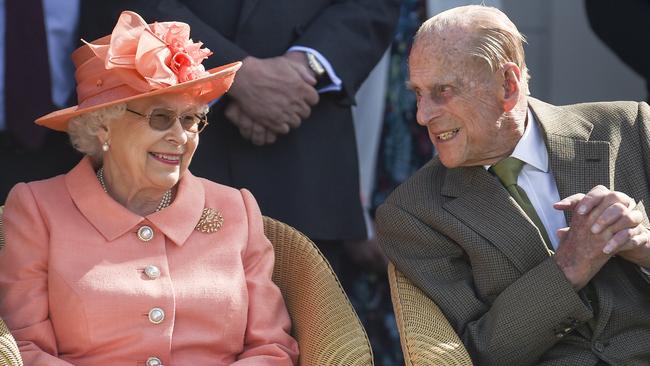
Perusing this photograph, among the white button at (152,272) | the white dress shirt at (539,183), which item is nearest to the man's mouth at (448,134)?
the white dress shirt at (539,183)

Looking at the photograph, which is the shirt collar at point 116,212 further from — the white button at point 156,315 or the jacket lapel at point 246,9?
the jacket lapel at point 246,9

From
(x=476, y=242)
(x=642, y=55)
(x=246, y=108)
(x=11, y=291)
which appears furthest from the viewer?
(x=642, y=55)

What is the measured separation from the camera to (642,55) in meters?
6.00

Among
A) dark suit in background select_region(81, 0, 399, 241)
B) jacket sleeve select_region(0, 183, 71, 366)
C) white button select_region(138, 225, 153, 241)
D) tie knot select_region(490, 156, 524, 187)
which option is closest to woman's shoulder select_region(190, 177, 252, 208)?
white button select_region(138, 225, 153, 241)

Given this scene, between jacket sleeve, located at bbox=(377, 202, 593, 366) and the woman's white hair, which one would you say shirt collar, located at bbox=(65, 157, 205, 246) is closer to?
the woman's white hair

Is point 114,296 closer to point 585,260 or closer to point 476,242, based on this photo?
point 476,242

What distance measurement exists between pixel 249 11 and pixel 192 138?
3.34 feet

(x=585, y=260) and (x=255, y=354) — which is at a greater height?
(x=585, y=260)

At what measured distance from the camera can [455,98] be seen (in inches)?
167

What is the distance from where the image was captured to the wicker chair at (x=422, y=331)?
3906 mm

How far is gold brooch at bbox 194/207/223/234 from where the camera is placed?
424 centimetres

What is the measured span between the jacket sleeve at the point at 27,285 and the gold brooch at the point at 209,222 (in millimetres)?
500

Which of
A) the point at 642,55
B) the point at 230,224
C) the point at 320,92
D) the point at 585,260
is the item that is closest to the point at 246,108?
the point at 320,92

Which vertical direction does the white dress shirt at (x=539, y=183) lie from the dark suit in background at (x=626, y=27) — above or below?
above
